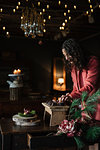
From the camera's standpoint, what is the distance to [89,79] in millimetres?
2127

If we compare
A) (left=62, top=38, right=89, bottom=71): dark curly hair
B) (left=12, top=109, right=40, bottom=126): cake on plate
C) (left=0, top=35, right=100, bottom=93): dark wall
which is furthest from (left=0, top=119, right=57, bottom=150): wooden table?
(left=0, top=35, right=100, bottom=93): dark wall

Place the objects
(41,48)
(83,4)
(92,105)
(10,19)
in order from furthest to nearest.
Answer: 1. (41,48)
2. (10,19)
3. (83,4)
4. (92,105)

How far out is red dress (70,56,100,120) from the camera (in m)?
2.09

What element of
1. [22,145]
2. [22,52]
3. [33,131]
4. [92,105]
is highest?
[22,52]

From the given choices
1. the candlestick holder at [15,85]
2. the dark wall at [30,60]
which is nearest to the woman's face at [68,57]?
Answer: the candlestick holder at [15,85]

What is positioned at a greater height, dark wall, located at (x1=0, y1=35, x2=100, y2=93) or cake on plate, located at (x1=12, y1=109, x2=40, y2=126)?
dark wall, located at (x1=0, y1=35, x2=100, y2=93)

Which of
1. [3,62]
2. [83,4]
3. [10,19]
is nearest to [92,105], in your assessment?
[83,4]

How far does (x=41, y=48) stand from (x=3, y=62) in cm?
180

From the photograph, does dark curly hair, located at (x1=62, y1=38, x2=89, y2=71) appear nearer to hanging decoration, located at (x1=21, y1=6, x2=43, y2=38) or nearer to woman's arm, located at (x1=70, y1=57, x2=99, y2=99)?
woman's arm, located at (x1=70, y1=57, x2=99, y2=99)

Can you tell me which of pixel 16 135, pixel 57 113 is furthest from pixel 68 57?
pixel 16 135

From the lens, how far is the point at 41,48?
33.6ft

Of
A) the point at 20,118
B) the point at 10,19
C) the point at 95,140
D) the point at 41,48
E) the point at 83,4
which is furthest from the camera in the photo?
the point at 41,48

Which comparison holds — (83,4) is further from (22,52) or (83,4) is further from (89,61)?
(22,52)

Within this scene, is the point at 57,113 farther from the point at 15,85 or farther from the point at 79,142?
the point at 15,85
